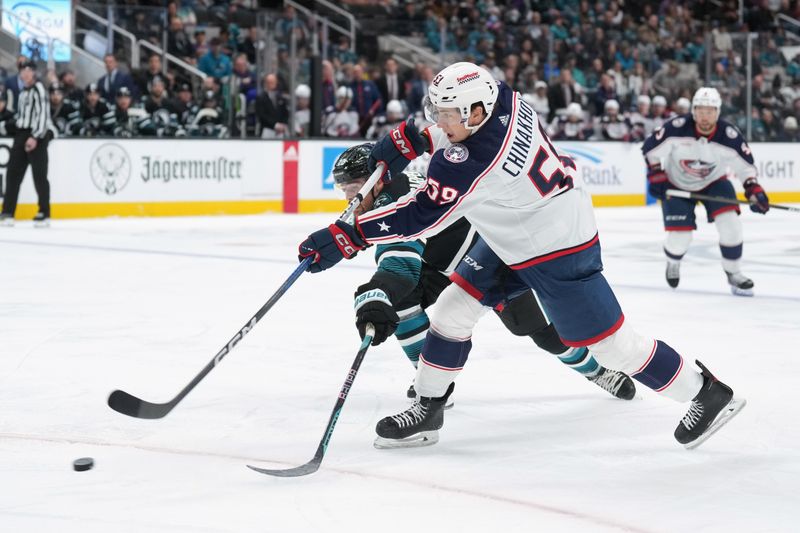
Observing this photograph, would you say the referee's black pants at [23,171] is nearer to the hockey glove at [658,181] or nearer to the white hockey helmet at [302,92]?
the white hockey helmet at [302,92]

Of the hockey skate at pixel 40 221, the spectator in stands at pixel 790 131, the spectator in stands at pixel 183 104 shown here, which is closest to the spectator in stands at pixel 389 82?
the spectator in stands at pixel 183 104

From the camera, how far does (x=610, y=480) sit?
9.04ft

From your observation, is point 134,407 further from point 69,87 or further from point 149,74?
point 149,74

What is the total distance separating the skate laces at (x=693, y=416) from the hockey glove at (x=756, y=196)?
3.49 metres

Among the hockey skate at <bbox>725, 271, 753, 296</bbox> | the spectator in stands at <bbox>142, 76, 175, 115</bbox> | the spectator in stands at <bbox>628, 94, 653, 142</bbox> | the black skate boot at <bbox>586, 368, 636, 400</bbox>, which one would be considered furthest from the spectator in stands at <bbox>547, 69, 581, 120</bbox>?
the black skate boot at <bbox>586, 368, 636, 400</bbox>

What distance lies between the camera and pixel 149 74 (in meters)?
11.0

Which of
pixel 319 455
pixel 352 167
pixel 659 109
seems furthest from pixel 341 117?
pixel 319 455

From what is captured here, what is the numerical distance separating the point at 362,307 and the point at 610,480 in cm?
80

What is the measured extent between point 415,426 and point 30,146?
7444 millimetres

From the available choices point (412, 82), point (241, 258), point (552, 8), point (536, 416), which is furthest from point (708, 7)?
point (536, 416)

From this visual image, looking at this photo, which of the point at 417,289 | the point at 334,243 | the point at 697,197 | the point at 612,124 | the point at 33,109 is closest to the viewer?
the point at 334,243

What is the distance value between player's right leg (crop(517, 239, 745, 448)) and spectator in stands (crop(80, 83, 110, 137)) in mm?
8309

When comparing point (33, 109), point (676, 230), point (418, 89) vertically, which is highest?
point (418, 89)

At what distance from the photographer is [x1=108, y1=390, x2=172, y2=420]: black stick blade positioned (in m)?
3.02
